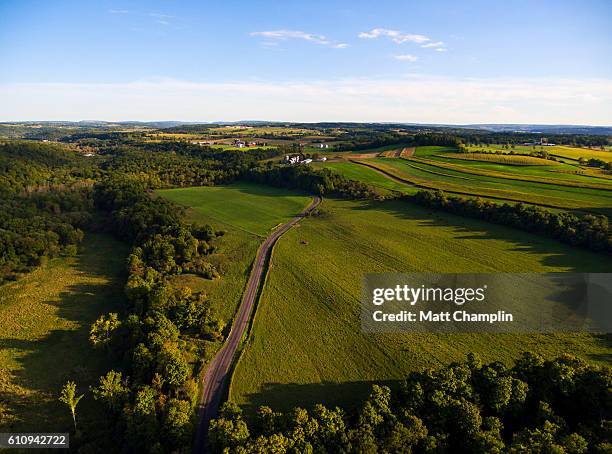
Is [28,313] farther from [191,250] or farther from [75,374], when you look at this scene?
[191,250]

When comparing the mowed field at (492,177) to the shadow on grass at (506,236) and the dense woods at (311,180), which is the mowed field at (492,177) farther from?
the shadow on grass at (506,236)

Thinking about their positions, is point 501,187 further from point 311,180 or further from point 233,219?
point 233,219

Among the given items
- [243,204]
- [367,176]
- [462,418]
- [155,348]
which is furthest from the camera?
[367,176]

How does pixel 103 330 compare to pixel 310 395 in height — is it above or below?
above

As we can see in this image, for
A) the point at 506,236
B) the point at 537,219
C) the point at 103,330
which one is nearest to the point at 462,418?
the point at 103,330

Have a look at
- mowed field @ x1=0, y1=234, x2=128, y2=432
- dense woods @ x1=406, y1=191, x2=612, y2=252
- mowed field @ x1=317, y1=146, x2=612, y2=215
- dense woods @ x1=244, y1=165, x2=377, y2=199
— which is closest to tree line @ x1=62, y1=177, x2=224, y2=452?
mowed field @ x1=0, y1=234, x2=128, y2=432

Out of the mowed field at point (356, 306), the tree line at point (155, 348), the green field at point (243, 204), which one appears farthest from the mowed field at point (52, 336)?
the green field at point (243, 204)
